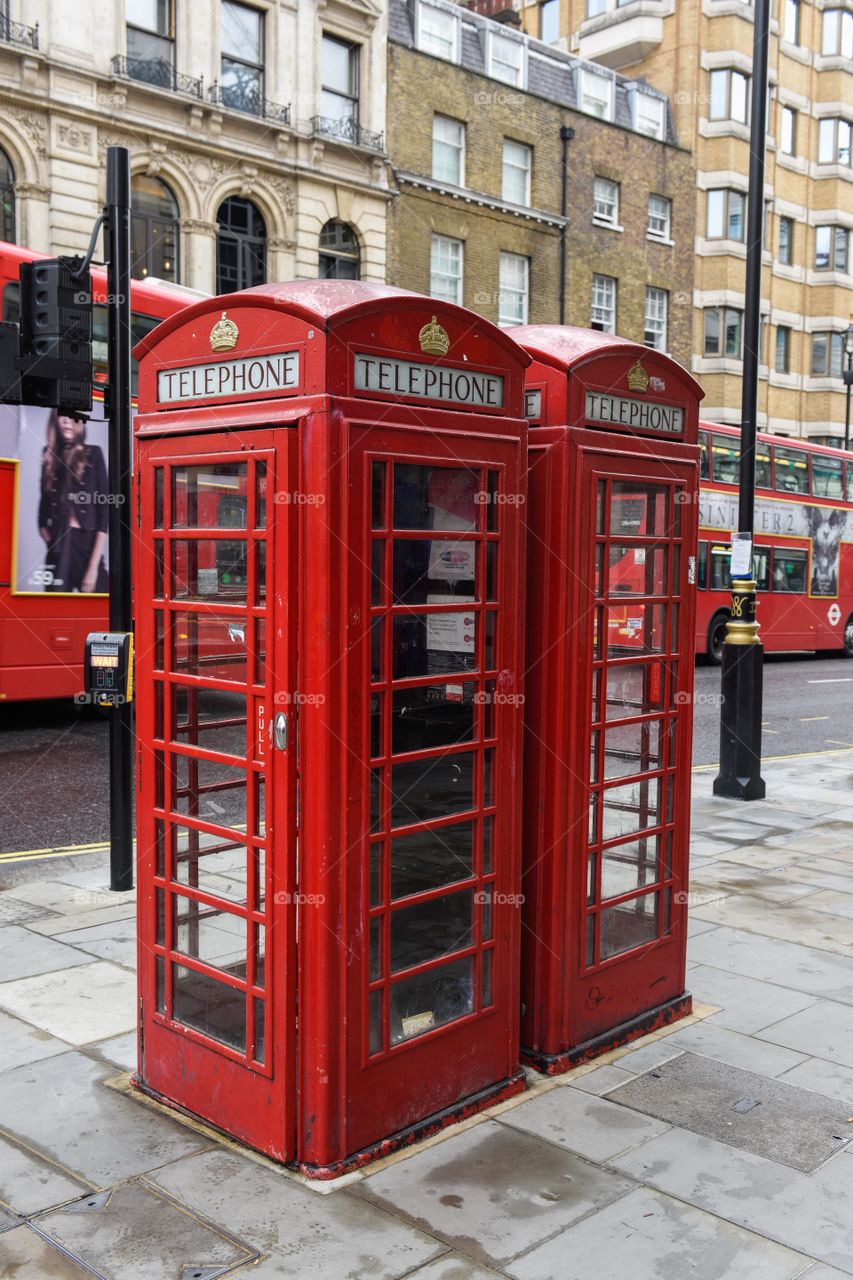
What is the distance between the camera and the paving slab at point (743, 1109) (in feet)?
12.2

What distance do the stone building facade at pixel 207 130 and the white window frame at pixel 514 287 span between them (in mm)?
4151

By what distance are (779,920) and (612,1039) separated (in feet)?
6.92

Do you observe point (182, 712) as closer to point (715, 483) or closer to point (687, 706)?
point (687, 706)

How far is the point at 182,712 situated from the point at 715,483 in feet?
66.0

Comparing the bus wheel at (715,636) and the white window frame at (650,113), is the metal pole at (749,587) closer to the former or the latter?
the bus wheel at (715,636)

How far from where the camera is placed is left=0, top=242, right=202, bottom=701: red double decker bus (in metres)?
11.3

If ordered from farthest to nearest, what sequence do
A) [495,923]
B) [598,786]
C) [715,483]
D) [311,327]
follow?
[715,483] < [598,786] < [495,923] < [311,327]

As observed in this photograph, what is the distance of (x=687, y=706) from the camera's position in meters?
4.73

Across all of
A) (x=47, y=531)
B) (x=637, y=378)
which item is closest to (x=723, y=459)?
(x=47, y=531)

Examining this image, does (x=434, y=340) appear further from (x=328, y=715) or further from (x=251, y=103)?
(x=251, y=103)

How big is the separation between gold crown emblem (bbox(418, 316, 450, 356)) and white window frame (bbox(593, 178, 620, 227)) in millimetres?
28669

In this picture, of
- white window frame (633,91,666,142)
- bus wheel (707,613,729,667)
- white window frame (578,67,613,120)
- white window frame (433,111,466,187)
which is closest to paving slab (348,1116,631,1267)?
bus wheel (707,613,729,667)

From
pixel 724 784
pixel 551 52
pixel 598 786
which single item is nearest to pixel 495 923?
pixel 598 786

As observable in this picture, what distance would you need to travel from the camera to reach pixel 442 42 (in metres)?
26.9
